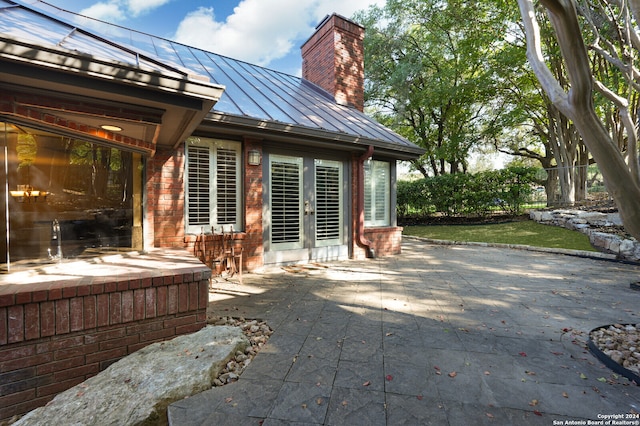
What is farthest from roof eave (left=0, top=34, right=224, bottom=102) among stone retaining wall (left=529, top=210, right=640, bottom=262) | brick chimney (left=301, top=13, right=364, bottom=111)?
stone retaining wall (left=529, top=210, right=640, bottom=262)

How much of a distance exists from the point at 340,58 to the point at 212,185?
5772mm

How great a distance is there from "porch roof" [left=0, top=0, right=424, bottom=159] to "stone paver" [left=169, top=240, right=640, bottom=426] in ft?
8.60

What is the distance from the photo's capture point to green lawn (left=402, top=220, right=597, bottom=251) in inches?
323

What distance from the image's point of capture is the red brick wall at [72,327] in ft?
6.72

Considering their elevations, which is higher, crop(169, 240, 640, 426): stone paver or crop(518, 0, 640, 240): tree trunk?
crop(518, 0, 640, 240): tree trunk

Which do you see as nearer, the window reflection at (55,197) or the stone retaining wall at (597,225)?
the window reflection at (55,197)

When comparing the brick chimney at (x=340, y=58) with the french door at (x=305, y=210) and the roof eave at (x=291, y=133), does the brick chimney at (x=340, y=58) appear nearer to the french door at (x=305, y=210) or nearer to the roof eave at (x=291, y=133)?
the roof eave at (x=291, y=133)

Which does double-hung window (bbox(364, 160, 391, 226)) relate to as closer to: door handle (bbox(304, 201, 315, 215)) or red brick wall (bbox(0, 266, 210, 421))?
door handle (bbox(304, 201, 315, 215))

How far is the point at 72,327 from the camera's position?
2.21 meters

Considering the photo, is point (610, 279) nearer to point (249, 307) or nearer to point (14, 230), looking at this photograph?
point (249, 307)

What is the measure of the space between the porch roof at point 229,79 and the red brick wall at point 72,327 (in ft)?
5.90

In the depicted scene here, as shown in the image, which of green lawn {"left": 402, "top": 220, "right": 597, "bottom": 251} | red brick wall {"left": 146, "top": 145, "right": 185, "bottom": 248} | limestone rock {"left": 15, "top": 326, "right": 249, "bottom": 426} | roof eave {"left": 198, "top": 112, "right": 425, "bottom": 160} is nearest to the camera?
limestone rock {"left": 15, "top": 326, "right": 249, "bottom": 426}

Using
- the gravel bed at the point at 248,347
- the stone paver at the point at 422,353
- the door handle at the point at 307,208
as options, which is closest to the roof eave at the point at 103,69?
the gravel bed at the point at 248,347

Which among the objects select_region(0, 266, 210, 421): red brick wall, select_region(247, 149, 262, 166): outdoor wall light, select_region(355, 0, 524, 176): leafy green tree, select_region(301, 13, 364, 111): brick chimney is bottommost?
select_region(0, 266, 210, 421): red brick wall
